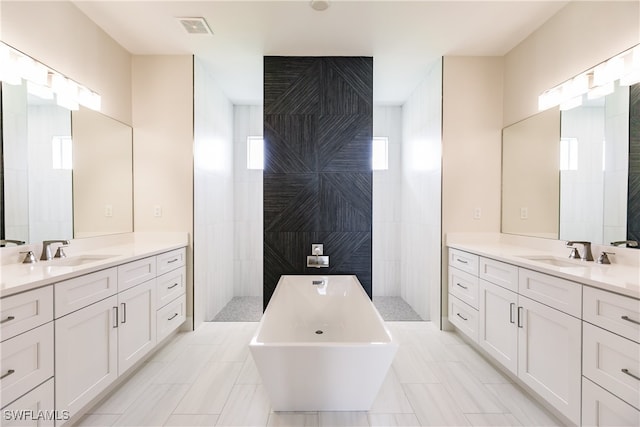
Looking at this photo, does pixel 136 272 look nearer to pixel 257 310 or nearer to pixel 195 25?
pixel 257 310

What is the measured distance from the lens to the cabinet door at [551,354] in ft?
5.03

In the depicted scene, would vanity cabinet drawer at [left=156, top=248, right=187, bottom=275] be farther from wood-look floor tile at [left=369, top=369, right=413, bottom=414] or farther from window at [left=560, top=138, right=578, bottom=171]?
window at [left=560, top=138, right=578, bottom=171]

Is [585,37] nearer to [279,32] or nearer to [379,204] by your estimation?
[279,32]

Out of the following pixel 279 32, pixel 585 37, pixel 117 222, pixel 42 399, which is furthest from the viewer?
pixel 117 222

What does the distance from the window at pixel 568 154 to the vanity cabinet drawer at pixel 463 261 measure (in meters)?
0.94

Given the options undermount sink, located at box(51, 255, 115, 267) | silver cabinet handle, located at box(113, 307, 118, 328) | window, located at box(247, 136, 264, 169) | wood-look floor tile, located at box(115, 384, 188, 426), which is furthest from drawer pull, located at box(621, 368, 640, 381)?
window, located at box(247, 136, 264, 169)

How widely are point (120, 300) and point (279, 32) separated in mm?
2385

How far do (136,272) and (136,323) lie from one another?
1.17 feet

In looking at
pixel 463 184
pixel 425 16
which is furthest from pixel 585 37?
pixel 463 184

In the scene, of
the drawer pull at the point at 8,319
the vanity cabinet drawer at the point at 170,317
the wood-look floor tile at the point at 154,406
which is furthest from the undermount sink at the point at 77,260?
the wood-look floor tile at the point at 154,406

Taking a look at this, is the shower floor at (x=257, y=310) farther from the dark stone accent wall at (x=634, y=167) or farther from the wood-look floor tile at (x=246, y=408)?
the dark stone accent wall at (x=634, y=167)

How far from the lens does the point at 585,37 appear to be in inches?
83.7

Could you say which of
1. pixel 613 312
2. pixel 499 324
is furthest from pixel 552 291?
pixel 499 324

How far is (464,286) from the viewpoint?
8.80 ft
